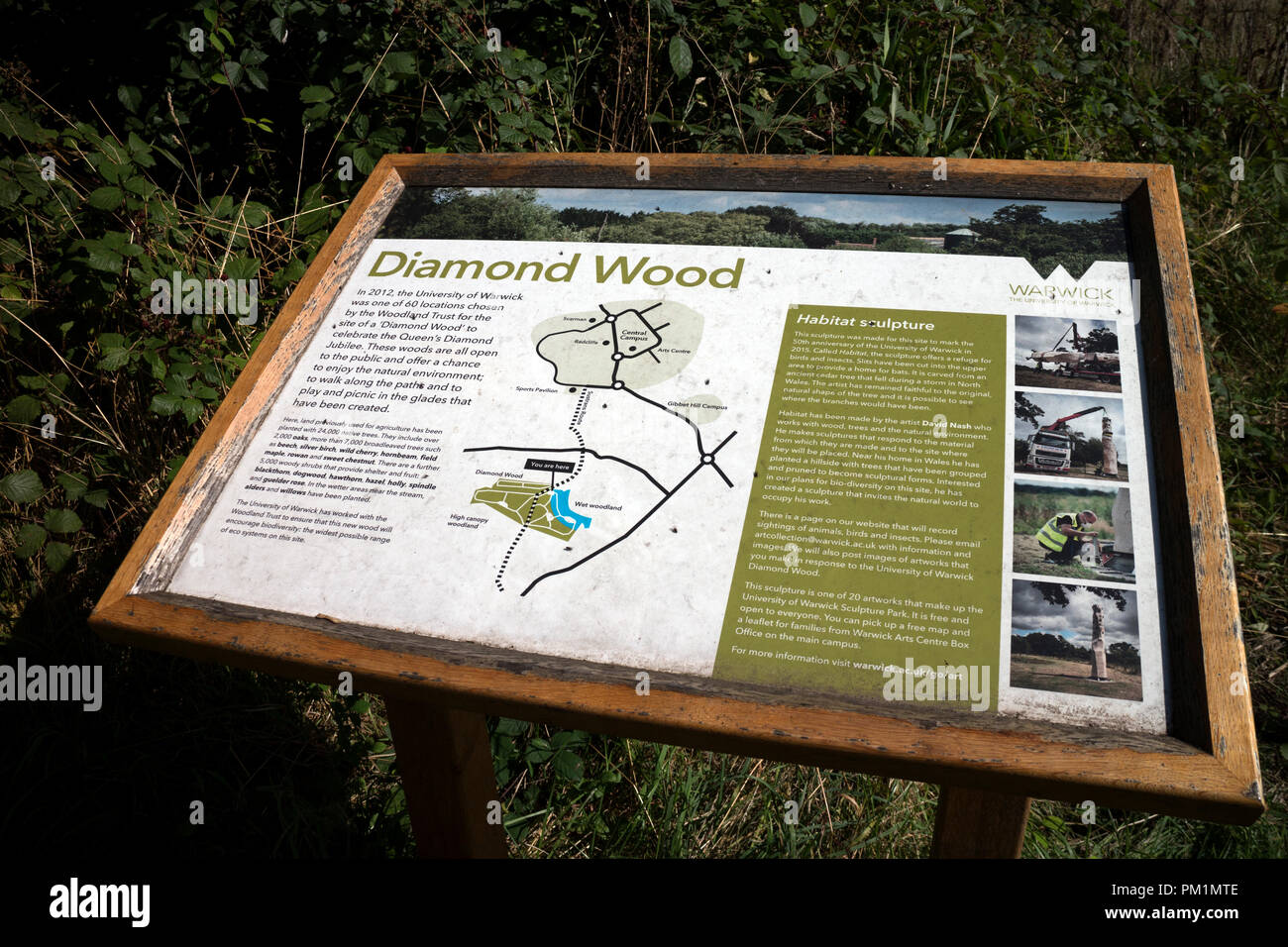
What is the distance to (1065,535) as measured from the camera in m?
1.08

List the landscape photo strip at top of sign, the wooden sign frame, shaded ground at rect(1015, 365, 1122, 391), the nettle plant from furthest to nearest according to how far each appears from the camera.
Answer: the nettle plant < shaded ground at rect(1015, 365, 1122, 391) < the landscape photo strip at top of sign < the wooden sign frame

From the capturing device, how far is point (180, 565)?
1328mm

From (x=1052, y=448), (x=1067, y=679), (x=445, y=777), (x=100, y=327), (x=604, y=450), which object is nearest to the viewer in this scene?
(x=1067, y=679)

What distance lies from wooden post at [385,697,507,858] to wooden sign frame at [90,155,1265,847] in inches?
0.5

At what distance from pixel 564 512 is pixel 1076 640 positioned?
65 centimetres

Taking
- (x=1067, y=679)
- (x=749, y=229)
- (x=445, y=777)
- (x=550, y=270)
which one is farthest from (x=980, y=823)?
(x=550, y=270)

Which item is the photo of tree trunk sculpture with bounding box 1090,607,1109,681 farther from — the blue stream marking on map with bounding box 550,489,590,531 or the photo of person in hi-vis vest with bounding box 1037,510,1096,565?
the blue stream marking on map with bounding box 550,489,590,531

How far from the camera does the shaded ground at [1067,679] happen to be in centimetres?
97

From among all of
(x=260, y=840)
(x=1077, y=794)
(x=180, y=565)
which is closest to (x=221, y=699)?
(x=260, y=840)

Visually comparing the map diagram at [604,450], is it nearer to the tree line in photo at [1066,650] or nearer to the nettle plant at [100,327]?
the tree line in photo at [1066,650]

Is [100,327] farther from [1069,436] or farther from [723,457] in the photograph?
[1069,436]

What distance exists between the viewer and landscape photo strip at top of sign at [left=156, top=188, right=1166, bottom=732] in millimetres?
1049

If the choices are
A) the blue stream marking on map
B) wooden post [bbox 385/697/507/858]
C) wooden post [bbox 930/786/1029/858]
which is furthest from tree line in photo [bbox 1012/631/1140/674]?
wooden post [bbox 385/697/507/858]
